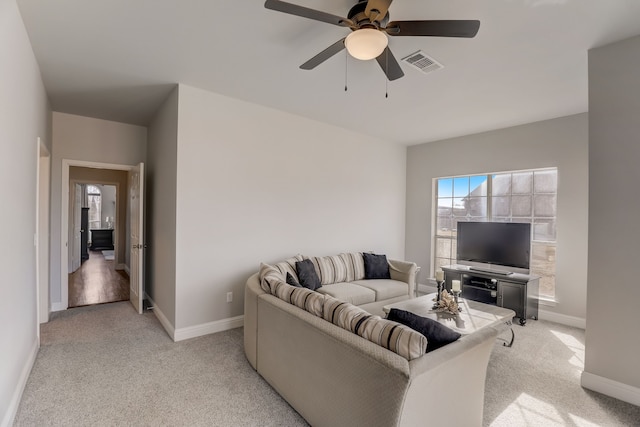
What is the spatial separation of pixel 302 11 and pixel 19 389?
10.9 feet

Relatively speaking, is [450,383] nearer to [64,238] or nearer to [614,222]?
[614,222]

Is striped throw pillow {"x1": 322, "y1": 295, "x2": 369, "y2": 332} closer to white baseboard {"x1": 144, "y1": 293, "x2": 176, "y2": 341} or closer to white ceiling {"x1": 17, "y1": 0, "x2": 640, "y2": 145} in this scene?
white ceiling {"x1": 17, "y1": 0, "x2": 640, "y2": 145}

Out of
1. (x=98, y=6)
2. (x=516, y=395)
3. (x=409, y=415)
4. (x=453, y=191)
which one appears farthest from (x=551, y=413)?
(x=98, y=6)

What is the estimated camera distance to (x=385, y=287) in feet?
13.7

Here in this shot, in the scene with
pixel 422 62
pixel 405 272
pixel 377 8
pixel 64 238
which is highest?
pixel 422 62

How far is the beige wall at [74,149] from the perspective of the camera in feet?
14.1

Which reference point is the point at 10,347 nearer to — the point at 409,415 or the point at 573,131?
the point at 409,415

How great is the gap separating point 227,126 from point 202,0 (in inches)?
69.4

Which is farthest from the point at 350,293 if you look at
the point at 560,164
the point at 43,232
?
the point at 43,232

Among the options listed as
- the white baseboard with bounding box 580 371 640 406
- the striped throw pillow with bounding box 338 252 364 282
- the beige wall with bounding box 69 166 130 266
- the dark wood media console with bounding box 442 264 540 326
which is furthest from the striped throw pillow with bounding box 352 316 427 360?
the beige wall with bounding box 69 166 130 266

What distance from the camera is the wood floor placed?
4858mm

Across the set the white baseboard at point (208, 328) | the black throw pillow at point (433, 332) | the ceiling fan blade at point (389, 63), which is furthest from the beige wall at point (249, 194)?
the black throw pillow at point (433, 332)

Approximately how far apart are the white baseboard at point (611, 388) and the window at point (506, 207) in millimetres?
2032

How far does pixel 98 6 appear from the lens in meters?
2.11
